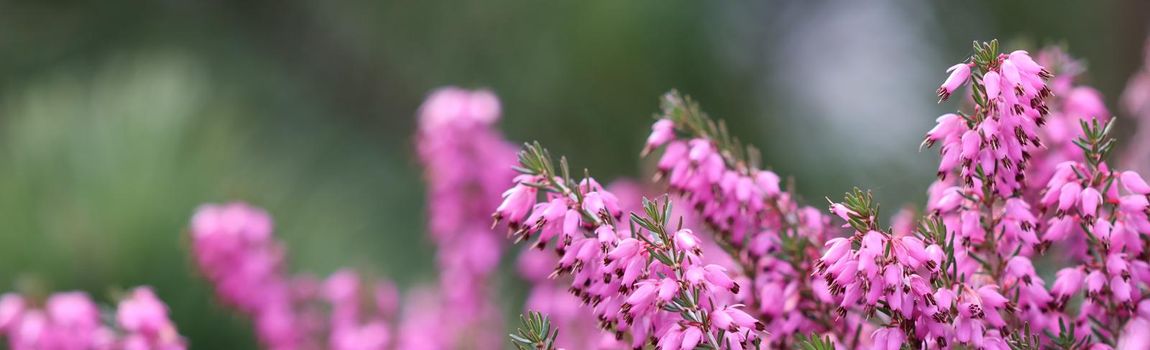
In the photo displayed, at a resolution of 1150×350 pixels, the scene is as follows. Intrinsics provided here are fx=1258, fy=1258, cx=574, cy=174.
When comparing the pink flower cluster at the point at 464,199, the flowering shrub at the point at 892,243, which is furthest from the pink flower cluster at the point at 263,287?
the flowering shrub at the point at 892,243

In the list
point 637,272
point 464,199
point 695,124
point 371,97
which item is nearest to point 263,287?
point 464,199

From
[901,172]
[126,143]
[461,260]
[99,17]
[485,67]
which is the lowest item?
[461,260]

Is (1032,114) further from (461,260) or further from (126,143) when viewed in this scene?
(126,143)

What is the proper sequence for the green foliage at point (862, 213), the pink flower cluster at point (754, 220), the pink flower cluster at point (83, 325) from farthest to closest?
→ 1. the pink flower cluster at point (83, 325)
2. the pink flower cluster at point (754, 220)
3. the green foliage at point (862, 213)

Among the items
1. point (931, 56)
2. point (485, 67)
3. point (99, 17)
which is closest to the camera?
point (931, 56)

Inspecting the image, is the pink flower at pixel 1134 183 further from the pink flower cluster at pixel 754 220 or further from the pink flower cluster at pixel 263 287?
the pink flower cluster at pixel 263 287

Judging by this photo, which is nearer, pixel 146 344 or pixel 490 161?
pixel 146 344

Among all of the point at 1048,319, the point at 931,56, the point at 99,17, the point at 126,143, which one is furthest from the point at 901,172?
the point at 99,17
